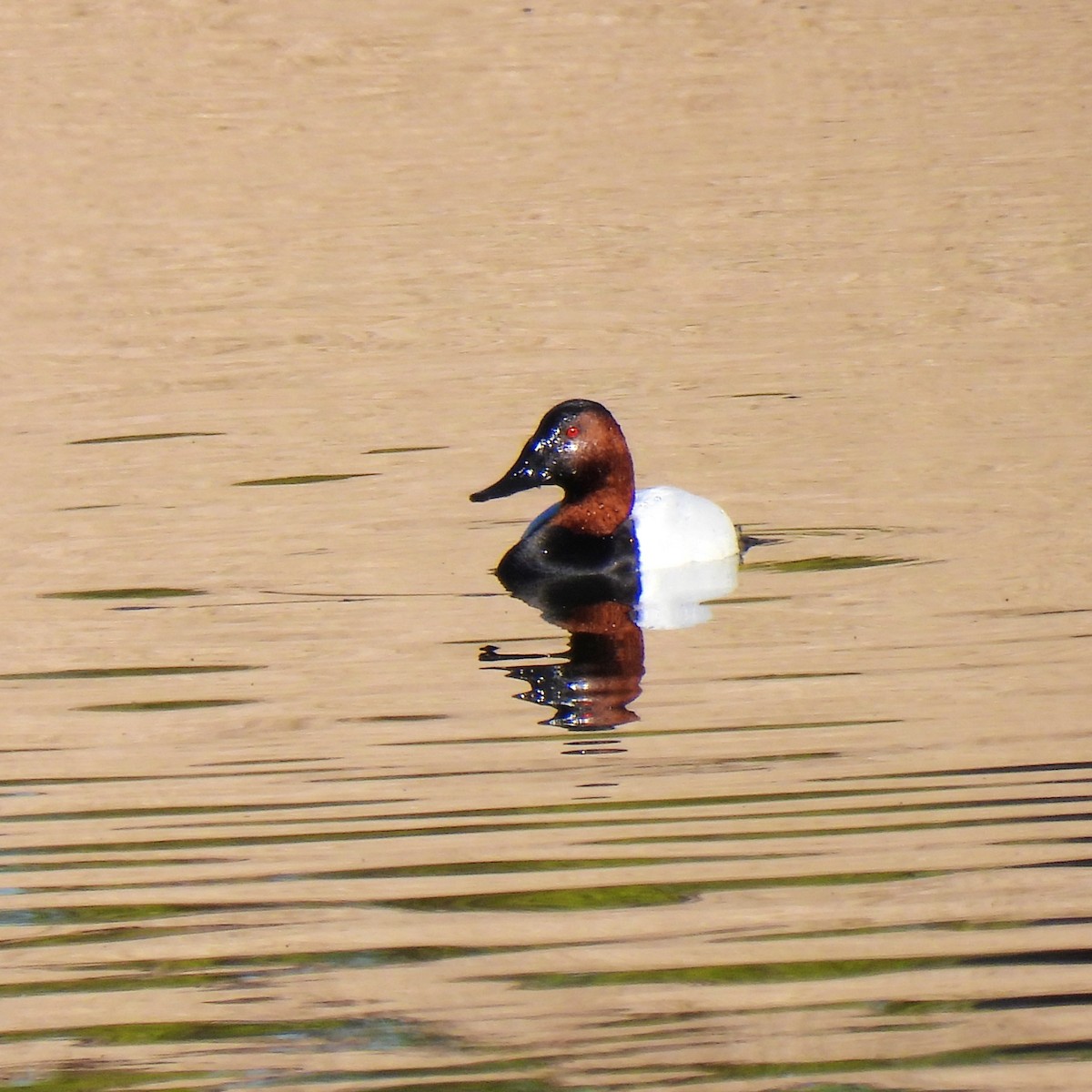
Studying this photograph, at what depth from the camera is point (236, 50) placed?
Result: 20.4 m

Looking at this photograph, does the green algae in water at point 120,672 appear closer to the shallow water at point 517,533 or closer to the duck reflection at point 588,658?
the shallow water at point 517,533

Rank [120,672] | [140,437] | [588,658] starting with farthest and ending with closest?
[140,437], [588,658], [120,672]

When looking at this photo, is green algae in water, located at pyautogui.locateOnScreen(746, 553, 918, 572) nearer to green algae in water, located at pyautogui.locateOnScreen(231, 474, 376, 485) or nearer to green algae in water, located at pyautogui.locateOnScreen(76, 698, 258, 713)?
green algae in water, located at pyautogui.locateOnScreen(231, 474, 376, 485)

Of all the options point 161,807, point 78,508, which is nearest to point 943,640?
point 161,807

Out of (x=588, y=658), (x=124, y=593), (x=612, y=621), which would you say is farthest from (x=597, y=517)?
(x=124, y=593)

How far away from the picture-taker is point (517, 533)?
32.9 ft

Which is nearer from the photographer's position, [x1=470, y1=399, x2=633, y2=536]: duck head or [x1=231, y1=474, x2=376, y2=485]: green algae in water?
[x1=470, y1=399, x2=633, y2=536]: duck head

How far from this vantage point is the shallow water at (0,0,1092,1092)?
14.4 ft

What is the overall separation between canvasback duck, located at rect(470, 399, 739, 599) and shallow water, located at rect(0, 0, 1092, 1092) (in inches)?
9.9

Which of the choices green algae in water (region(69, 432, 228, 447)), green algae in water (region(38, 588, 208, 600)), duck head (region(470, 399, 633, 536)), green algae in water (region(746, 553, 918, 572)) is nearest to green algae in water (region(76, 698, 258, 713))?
green algae in water (region(38, 588, 208, 600))

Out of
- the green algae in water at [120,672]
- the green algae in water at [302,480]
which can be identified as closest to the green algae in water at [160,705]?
the green algae in water at [120,672]

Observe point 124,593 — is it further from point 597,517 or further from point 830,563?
point 830,563

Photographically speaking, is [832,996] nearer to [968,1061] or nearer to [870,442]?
[968,1061]

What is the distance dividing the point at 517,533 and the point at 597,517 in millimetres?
593
